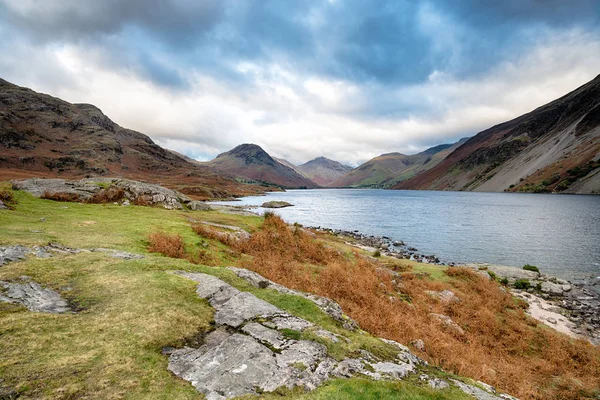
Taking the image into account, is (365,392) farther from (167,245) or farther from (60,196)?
(60,196)

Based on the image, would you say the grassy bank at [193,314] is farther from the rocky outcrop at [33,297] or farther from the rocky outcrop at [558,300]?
the rocky outcrop at [558,300]

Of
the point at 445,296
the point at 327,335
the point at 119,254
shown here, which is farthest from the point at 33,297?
the point at 445,296

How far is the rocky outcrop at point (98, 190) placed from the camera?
83.4ft

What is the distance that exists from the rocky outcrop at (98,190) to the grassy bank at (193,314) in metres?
3.39

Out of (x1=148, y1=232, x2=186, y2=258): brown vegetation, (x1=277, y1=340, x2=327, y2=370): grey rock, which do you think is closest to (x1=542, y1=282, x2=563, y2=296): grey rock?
(x1=277, y1=340, x2=327, y2=370): grey rock

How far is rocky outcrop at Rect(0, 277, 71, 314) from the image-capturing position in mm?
7297

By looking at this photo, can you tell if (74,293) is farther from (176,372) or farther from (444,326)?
(444,326)

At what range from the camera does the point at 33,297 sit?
7680mm

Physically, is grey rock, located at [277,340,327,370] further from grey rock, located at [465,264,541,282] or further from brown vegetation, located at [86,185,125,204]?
grey rock, located at [465,264,541,282]

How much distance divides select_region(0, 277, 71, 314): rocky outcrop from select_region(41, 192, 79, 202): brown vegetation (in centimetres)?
2065

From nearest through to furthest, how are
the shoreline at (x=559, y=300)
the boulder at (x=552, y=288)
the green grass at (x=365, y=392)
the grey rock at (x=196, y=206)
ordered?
the green grass at (x=365, y=392) → the shoreline at (x=559, y=300) → the boulder at (x=552, y=288) → the grey rock at (x=196, y=206)

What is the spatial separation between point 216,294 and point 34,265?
20.0 ft

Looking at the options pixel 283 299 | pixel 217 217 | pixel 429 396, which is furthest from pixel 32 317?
pixel 217 217

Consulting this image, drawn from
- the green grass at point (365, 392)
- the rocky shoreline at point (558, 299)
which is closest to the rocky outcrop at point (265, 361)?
the green grass at point (365, 392)
